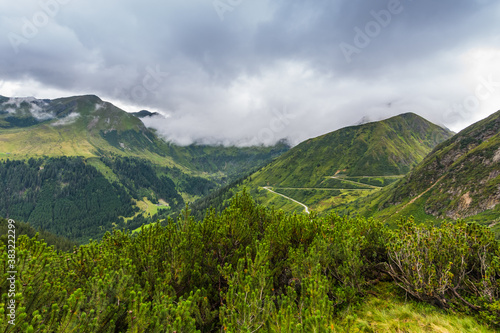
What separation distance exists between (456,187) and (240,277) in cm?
14275

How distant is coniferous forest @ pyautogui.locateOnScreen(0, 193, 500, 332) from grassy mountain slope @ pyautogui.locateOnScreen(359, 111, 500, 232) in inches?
3689

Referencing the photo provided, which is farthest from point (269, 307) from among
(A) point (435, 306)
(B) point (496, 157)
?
(B) point (496, 157)

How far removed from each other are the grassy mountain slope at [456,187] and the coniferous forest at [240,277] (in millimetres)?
93696

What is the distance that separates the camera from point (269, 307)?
9945 mm

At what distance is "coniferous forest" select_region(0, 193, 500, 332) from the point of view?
8406 millimetres

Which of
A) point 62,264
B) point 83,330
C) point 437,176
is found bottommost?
point 437,176

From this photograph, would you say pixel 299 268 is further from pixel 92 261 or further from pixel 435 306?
pixel 92 261

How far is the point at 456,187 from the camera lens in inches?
4291

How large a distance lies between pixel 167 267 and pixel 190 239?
247cm
